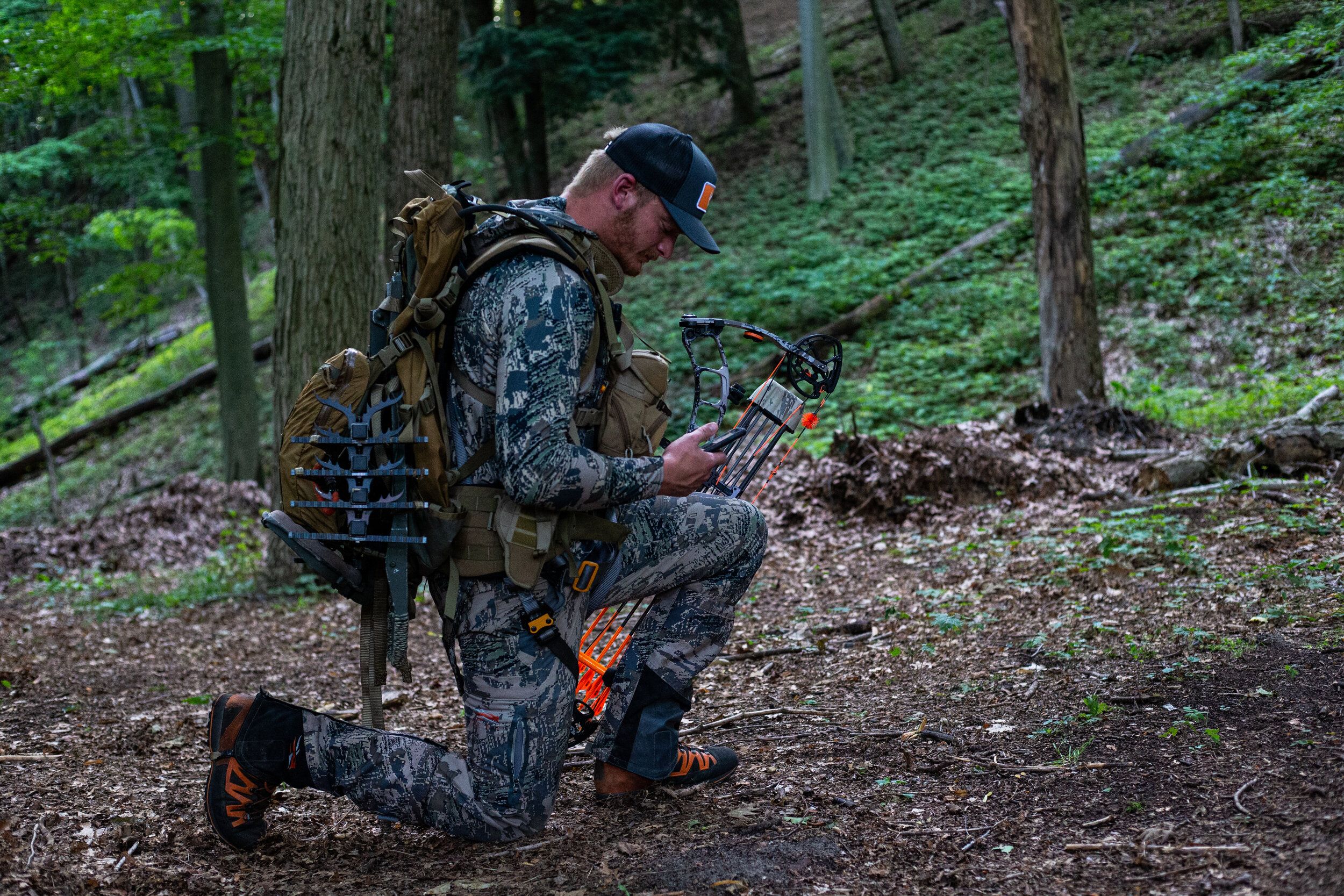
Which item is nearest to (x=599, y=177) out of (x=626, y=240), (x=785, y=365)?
(x=626, y=240)

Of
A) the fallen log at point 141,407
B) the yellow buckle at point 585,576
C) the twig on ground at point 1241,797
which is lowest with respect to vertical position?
the fallen log at point 141,407

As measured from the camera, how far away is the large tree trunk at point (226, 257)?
11445 millimetres

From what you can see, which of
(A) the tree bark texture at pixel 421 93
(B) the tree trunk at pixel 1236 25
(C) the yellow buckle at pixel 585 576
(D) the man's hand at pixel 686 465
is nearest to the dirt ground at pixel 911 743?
(C) the yellow buckle at pixel 585 576

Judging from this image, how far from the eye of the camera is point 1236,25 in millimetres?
11648

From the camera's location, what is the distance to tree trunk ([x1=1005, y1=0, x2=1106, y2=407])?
26.0 ft

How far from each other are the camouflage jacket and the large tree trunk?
10297 mm

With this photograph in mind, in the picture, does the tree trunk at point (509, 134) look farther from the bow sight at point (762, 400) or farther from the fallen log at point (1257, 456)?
the bow sight at point (762, 400)

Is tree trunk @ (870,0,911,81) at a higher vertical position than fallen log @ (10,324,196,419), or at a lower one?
higher

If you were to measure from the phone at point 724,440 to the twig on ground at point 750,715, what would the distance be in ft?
3.71

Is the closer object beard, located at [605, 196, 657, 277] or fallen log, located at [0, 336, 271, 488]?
beard, located at [605, 196, 657, 277]

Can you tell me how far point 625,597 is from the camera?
318 cm

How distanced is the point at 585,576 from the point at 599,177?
117 cm

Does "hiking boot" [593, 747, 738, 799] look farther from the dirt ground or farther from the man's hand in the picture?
the man's hand

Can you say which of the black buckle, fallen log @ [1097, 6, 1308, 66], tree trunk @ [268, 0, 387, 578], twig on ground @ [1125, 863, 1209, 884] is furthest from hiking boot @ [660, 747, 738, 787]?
fallen log @ [1097, 6, 1308, 66]
